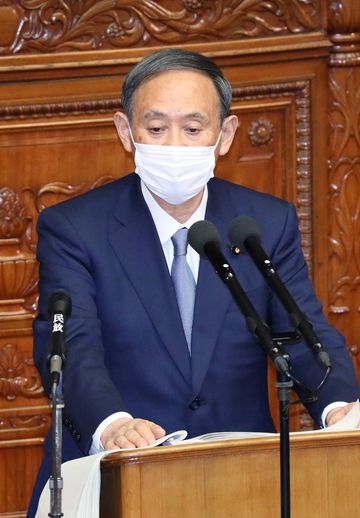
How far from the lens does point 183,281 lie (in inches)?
135

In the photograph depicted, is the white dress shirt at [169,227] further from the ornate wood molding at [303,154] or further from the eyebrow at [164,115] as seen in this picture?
the ornate wood molding at [303,154]

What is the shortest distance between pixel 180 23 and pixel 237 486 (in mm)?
2417

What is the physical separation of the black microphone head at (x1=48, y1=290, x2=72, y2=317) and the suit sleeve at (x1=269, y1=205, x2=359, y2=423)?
2.87ft

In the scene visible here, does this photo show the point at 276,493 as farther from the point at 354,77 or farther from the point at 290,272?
the point at 354,77

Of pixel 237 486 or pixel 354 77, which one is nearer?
pixel 237 486

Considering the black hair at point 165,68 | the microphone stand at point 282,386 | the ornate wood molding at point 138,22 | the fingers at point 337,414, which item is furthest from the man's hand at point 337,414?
the ornate wood molding at point 138,22

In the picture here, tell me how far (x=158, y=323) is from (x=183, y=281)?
151 mm

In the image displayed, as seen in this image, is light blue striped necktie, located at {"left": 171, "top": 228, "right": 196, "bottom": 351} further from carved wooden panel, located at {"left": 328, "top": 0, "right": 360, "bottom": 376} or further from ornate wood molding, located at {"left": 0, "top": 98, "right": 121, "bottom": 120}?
carved wooden panel, located at {"left": 328, "top": 0, "right": 360, "bottom": 376}

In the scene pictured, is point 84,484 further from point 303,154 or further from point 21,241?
point 303,154

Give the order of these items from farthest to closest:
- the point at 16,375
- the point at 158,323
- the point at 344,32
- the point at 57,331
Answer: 1. the point at 344,32
2. the point at 16,375
3. the point at 158,323
4. the point at 57,331

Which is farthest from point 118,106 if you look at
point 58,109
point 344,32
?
point 344,32

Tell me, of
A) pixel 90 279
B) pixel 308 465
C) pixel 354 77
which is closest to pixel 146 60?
pixel 90 279

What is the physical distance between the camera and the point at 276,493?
2.66m

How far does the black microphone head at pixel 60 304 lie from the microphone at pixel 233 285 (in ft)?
1.01
